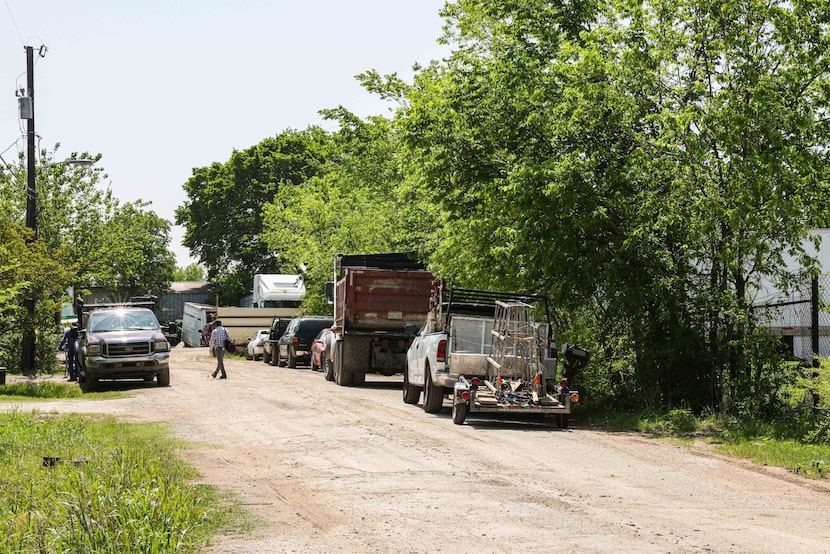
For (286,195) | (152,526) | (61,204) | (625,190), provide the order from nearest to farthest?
(152,526) < (625,190) < (61,204) < (286,195)

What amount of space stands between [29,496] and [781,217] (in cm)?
Answer: 1161

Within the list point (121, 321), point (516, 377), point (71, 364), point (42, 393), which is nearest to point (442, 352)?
point (516, 377)

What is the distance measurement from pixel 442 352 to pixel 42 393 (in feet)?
38.5

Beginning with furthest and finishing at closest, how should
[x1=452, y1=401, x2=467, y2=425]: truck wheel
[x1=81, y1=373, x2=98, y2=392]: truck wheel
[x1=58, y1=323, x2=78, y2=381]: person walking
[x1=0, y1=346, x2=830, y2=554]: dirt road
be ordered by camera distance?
[x1=58, y1=323, x2=78, y2=381]: person walking, [x1=81, y1=373, x2=98, y2=392]: truck wheel, [x1=452, y1=401, x2=467, y2=425]: truck wheel, [x1=0, y1=346, x2=830, y2=554]: dirt road

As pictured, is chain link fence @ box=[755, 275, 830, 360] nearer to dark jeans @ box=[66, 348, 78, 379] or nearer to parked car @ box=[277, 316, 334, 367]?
dark jeans @ box=[66, 348, 78, 379]

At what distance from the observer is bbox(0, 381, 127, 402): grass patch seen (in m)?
23.9

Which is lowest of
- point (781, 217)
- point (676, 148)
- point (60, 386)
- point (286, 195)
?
point (60, 386)

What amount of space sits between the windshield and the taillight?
458 inches

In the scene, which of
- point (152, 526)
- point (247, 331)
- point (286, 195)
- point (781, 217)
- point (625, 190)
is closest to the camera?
point (152, 526)

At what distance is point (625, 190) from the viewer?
59.2ft

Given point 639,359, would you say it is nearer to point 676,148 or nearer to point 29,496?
point 676,148

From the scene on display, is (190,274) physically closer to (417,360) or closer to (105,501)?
(417,360)

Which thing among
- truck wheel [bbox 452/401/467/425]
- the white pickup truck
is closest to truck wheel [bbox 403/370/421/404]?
the white pickup truck

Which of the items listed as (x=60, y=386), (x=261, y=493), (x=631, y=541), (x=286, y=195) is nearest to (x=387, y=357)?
(x=60, y=386)
